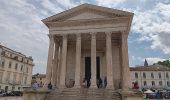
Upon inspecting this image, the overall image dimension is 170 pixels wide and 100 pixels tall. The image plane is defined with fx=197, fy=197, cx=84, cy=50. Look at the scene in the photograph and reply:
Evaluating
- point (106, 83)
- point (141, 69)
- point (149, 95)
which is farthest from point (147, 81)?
point (106, 83)

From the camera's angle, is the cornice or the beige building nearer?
the cornice

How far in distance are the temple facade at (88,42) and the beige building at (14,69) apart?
29.2m

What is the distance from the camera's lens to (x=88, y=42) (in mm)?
27016

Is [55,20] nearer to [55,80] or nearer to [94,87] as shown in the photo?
[55,80]

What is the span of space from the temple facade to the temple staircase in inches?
43.3

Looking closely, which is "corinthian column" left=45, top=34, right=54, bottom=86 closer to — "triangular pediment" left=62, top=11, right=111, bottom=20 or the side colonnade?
the side colonnade

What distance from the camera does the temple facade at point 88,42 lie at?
2180 cm

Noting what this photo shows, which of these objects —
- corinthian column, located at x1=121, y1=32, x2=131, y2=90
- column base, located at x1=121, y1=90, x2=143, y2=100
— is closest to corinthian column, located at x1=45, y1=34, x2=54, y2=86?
corinthian column, located at x1=121, y1=32, x2=131, y2=90

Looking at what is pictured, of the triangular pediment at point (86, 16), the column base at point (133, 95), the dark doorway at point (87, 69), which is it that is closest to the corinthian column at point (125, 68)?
the triangular pediment at point (86, 16)

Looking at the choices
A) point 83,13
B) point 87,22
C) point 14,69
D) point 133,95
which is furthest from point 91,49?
point 14,69

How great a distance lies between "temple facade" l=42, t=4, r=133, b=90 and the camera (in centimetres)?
2180

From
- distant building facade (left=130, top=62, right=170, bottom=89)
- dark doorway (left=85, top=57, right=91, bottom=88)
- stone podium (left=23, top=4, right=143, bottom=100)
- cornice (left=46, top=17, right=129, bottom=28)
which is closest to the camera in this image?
stone podium (left=23, top=4, right=143, bottom=100)

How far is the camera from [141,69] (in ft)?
206

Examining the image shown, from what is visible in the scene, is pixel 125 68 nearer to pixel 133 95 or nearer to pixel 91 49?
pixel 91 49
